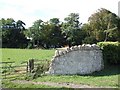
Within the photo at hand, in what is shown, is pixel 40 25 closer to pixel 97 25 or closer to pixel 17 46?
pixel 17 46

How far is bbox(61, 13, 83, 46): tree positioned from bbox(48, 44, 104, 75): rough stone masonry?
119 feet

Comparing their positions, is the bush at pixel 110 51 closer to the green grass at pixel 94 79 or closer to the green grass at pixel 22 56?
the green grass at pixel 94 79

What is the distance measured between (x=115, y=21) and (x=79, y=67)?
1061 inches

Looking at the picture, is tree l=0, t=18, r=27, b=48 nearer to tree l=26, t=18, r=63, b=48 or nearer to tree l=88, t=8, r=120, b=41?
tree l=26, t=18, r=63, b=48

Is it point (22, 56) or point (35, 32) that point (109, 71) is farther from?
point (35, 32)

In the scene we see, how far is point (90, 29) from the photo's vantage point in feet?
161

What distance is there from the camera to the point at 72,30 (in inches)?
2148

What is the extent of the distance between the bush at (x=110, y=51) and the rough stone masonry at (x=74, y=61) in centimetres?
98

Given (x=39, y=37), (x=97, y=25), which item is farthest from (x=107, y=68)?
(x=39, y=37)

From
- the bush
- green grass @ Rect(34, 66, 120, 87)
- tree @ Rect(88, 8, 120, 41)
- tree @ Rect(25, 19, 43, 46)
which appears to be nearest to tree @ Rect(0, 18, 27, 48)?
tree @ Rect(25, 19, 43, 46)

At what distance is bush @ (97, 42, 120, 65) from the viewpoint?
17672 mm

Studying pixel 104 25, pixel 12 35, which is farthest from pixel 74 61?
pixel 12 35

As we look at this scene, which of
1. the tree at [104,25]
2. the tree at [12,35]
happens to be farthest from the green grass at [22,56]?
the tree at [12,35]

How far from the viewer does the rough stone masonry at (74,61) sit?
16.3 metres
